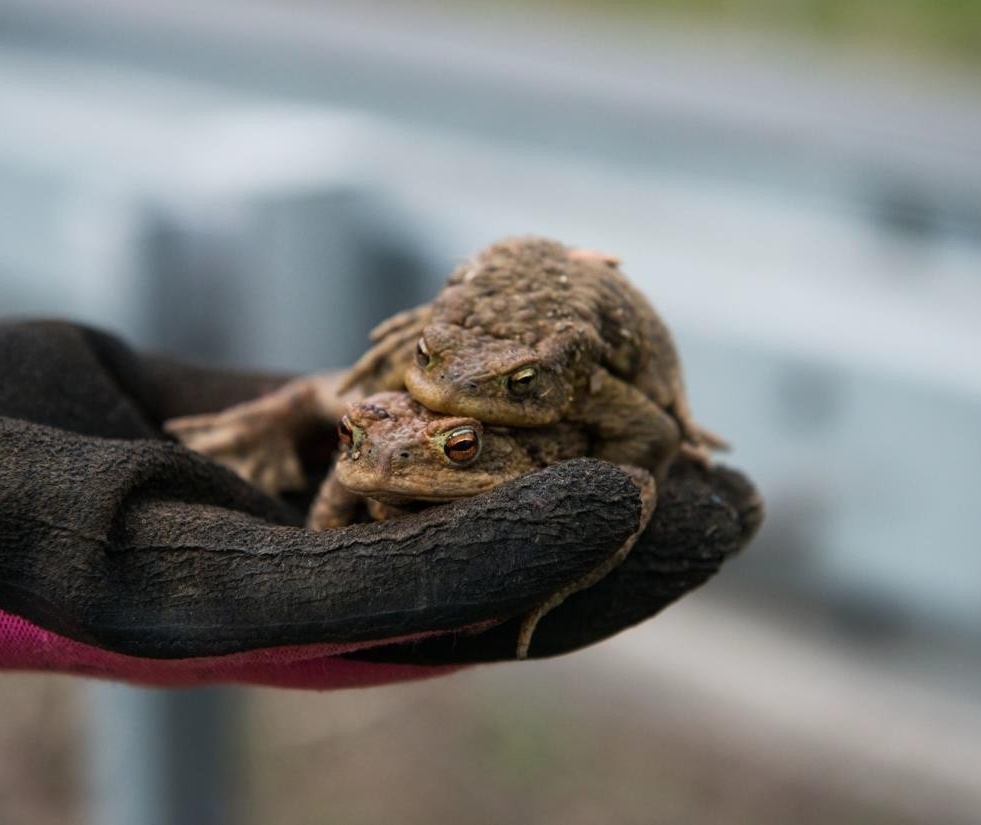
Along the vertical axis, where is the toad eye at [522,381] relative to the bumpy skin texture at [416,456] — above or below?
→ above

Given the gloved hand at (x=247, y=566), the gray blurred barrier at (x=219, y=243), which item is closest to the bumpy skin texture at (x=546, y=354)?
the gloved hand at (x=247, y=566)

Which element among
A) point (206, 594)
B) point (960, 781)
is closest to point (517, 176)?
point (960, 781)

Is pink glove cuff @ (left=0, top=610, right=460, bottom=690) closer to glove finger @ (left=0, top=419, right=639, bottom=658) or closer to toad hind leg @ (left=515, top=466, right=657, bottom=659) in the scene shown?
glove finger @ (left=0, top=419, right=639, bottom=658)

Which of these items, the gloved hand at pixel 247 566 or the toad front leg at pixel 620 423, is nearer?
the gloved hand at pixel 247 566

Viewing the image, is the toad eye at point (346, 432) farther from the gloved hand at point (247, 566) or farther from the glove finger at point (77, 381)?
the glove finger at point (77, 381)

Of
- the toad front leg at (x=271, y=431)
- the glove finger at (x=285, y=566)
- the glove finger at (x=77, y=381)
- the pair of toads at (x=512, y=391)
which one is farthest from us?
the toad front leg at (x=271, y=431)

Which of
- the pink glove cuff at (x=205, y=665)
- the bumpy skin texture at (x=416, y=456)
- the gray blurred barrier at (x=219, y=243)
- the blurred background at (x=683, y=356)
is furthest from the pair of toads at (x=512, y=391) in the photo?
the gray blurred barrier at (x=219, y=243)

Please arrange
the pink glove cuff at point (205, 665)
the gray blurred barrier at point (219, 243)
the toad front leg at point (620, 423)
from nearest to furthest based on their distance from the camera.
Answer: the pink glove cuff at point (205, 665) → the toad front leg at point (620, 423) → the gray blurred barrier at point (219, 243)

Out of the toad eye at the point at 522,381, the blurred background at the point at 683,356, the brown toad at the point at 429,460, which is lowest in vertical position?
the blurred background at the point at 683,356
